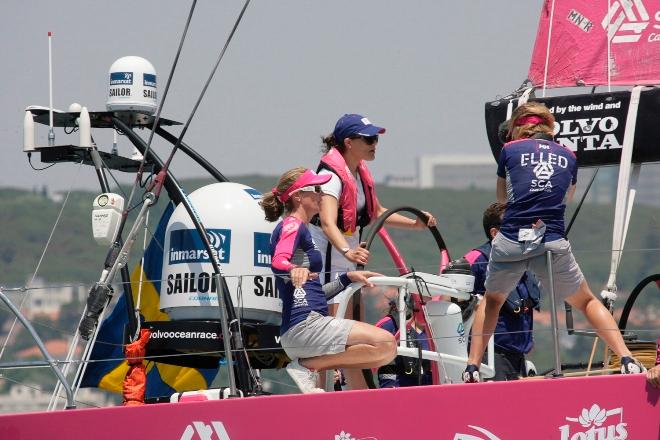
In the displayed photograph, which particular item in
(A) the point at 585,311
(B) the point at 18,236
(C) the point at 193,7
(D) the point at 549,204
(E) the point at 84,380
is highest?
(C) the point at 193,7

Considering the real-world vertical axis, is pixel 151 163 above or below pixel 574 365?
above

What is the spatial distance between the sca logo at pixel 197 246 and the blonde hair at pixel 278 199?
1093 millimetres

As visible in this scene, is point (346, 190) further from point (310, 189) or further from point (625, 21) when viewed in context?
point (625, 21)

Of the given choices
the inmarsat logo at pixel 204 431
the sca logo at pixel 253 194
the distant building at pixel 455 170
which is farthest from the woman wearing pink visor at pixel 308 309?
the distant building at pixel 455 170

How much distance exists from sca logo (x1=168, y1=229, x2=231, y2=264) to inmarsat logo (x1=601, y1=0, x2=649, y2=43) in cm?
245

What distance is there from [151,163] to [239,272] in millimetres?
1177

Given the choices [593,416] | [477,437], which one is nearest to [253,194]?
[477,437]

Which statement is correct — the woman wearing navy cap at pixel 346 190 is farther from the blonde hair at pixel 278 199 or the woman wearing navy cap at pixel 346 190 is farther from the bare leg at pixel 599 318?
the bare leg at pixel 599 318

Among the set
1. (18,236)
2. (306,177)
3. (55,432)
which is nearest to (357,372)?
(306,177)

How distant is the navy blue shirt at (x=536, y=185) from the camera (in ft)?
19.5

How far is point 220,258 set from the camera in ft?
24.2

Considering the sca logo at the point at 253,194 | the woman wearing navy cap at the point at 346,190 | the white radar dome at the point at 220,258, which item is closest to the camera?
the woman wearing navy cap at the point at 346,190

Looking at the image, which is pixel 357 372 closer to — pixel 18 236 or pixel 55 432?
pixel 55 432

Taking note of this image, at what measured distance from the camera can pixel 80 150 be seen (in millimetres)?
8039
